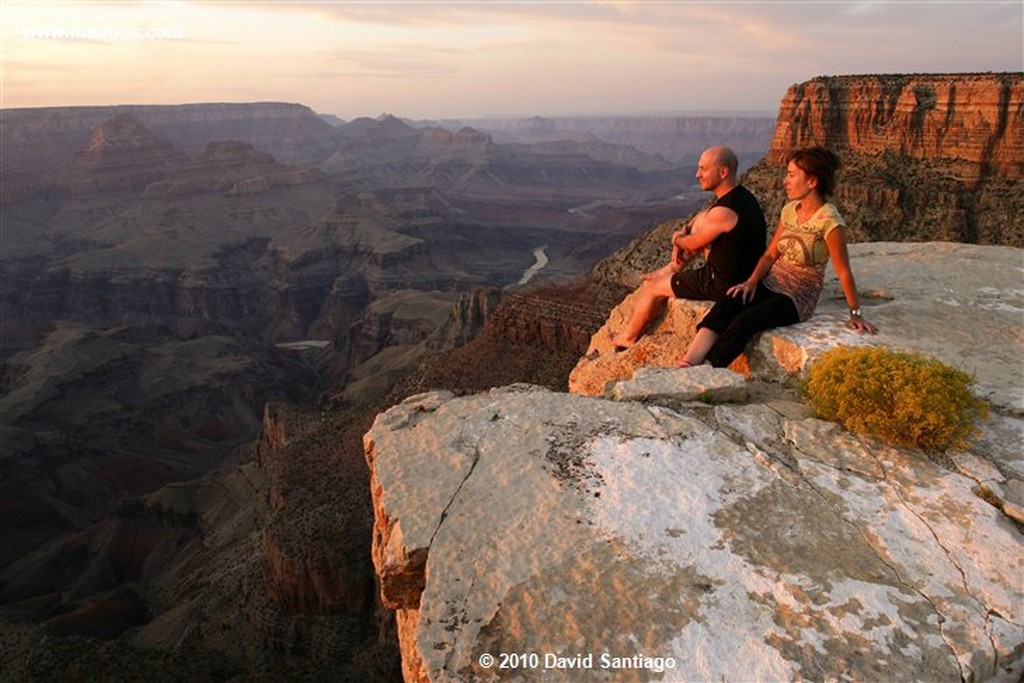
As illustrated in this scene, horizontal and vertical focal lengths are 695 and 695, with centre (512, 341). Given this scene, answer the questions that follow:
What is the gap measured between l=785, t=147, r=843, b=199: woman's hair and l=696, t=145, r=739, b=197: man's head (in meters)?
0.65

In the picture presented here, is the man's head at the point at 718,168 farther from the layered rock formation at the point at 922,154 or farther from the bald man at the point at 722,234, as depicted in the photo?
the layered rock formation at the point at 922,154

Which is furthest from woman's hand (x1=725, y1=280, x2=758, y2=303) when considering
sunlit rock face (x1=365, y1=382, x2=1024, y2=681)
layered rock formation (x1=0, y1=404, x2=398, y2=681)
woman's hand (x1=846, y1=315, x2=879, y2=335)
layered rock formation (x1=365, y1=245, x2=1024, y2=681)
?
layered rock formation (x1=0, y1=404, x2=398, y2=681)

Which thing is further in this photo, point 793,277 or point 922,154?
point 922,154

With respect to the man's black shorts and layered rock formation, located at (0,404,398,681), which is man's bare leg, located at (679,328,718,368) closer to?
the man's black shorts

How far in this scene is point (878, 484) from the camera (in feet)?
16.2

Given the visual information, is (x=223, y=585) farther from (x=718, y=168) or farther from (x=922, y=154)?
(x=922, y=154)

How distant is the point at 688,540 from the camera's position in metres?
4.34

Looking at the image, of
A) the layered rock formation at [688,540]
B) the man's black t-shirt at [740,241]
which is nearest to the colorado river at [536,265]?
the man's black t-shirt at [740,241]

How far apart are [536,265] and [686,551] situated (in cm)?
12611

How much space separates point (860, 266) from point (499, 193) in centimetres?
19104

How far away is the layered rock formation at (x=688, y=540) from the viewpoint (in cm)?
373

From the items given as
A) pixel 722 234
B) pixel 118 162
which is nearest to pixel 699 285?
pixel 722 234

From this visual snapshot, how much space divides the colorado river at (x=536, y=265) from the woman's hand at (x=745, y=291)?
103 meters

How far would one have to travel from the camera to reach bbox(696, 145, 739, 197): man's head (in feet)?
23.8
